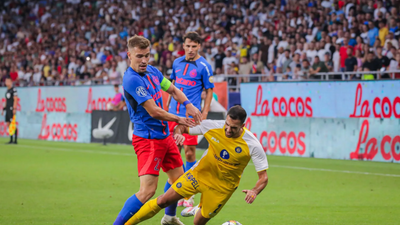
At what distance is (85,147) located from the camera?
19.5m

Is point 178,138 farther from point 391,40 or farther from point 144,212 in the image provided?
point 391,40

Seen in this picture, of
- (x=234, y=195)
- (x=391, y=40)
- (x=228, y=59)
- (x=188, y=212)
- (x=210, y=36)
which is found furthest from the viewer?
(x=210, y=36)

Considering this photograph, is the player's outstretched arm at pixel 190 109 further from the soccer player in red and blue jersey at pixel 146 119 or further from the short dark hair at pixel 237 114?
the short dark hair at pixel 237 114

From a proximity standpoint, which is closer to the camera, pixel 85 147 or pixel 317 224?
pixel 317 224

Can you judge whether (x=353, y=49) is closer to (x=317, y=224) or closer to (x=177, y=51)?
(x=177, y=51)

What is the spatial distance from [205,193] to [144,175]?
70 centimetres

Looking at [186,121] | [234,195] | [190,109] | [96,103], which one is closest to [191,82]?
[234,195]

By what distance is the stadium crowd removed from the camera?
17406mm

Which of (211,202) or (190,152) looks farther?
(190,152)

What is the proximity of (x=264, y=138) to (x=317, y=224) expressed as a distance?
958 cm

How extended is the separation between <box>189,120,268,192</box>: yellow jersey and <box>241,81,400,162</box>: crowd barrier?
9119 mm

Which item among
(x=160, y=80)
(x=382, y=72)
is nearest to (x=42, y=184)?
(x=160, y=80)

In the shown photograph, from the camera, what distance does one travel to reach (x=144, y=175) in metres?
5.81

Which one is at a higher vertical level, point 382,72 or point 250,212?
point 382,72
